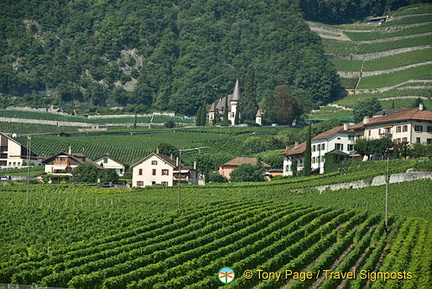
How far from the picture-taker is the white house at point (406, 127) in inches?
3957

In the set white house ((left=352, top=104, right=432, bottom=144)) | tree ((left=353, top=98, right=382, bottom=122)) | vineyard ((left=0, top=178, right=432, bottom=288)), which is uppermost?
tree ((left=353, top=98, right=382, bottom=122))

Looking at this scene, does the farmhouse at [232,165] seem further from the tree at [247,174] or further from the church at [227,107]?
the church at [227,107]

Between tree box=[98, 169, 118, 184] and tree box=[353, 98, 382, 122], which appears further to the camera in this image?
tree box=[353, 98, 382, 122]

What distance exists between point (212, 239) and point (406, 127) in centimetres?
4754

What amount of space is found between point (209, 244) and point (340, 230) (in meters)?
10.0

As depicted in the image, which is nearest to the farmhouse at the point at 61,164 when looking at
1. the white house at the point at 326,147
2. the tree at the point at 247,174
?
the tree at the point at 247,174

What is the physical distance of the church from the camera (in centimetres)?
16762

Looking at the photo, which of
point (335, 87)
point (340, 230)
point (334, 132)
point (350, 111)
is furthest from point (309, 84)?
point (340, 230)

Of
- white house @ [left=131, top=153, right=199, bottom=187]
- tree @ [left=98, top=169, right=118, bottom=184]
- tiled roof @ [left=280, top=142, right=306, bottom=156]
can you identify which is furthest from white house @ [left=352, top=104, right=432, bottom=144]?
tree @ [left=98, top=169, right=118, bottom=184]

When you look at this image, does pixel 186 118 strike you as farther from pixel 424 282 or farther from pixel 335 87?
pixel 424 282

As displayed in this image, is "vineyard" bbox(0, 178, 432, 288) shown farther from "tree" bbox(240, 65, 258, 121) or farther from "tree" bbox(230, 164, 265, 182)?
"tree" bbox(240, 65, 258, 121)

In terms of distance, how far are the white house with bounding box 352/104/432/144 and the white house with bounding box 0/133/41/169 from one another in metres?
40.3

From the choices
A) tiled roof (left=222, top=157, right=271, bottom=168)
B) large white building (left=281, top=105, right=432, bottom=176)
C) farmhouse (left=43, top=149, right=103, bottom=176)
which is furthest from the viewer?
tiled roof (left=222, top=157, right=271, bottom=168)

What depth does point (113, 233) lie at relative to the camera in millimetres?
59656
